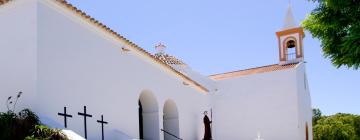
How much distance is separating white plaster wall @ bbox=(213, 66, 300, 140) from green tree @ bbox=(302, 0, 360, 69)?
17.0 metres

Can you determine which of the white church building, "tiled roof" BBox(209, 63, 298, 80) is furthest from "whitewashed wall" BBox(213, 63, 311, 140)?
the white church building

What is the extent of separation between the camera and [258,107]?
25516mm

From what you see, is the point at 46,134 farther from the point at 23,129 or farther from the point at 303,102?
the point at 303,102

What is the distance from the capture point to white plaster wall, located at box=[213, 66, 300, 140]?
24531 mm

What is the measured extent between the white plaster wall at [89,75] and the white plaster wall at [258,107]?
1157cm

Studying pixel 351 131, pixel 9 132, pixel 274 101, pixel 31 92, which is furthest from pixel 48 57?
pixel 351 131

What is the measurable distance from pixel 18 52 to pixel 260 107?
1809 cm

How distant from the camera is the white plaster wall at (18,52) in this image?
917cm

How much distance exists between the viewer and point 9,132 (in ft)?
27.0

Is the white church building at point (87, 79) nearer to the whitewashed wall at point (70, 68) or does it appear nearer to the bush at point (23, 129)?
the whitewashed wall at point (70, 68)

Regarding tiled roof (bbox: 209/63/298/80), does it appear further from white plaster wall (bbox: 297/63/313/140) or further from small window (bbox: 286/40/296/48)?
small window (bbox: 286/40/296/48)

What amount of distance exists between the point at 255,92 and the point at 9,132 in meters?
19.1

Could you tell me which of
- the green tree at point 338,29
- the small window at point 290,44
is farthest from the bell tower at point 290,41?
the green tree at point 338,29

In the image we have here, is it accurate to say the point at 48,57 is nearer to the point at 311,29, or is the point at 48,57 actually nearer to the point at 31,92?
the point at 31,92
